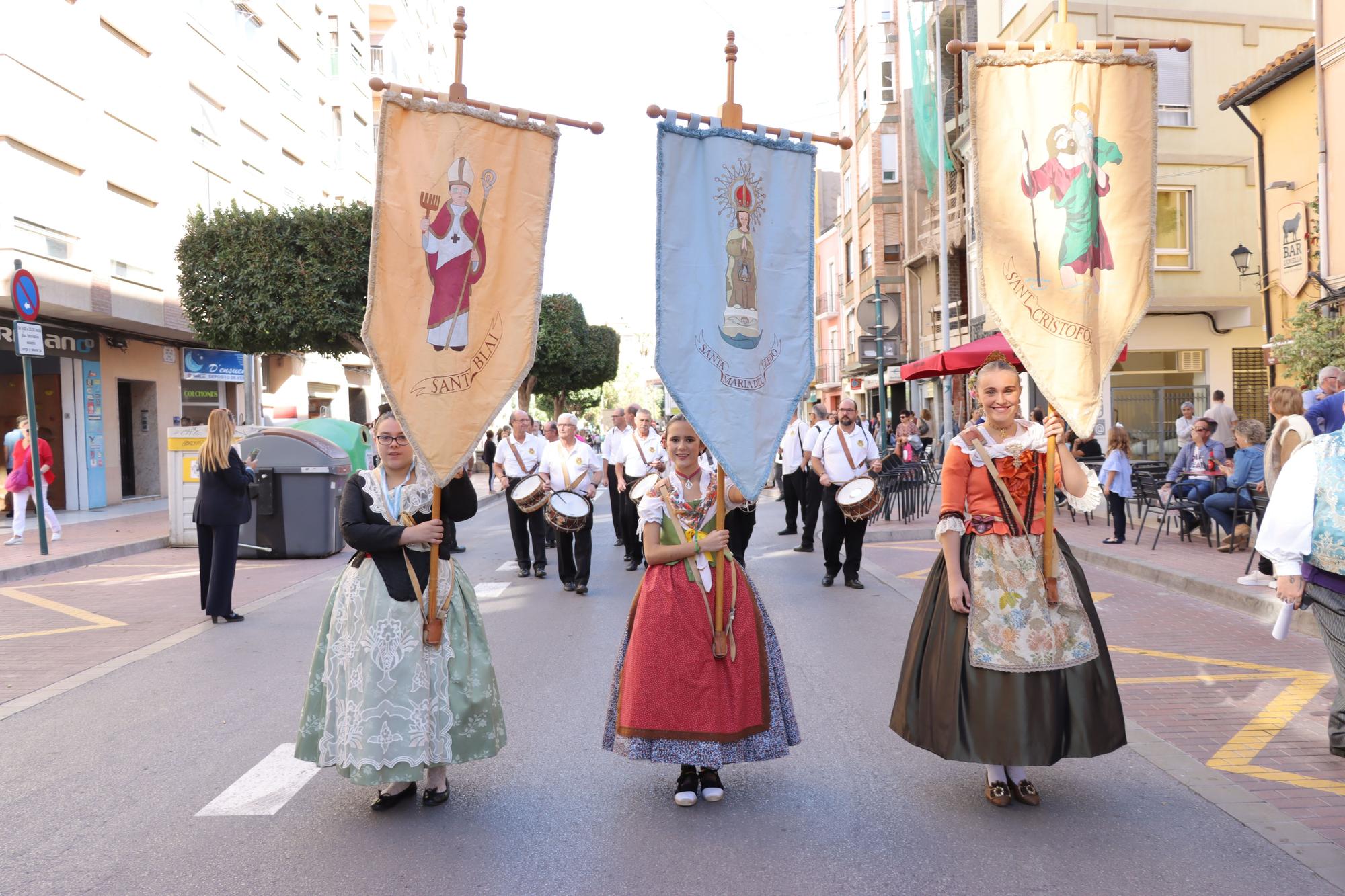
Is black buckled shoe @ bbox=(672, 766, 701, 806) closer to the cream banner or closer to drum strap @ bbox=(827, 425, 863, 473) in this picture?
the cream banner

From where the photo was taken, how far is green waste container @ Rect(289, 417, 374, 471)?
17141 mm

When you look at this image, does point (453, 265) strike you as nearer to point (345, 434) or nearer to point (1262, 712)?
point (1262, 712)

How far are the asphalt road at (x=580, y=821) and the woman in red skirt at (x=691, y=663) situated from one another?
26cm

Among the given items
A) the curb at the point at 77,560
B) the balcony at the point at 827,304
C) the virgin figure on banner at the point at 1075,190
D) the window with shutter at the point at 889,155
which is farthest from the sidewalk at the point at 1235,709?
the balcony at the point at 827,304

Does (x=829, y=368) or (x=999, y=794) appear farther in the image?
(x=829, y=368)

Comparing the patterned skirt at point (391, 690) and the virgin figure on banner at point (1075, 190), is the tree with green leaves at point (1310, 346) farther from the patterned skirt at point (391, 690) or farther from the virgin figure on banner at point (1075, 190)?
the patterned skirt at point (391, 690)

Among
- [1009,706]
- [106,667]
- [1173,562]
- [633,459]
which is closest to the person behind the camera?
[1009,706]

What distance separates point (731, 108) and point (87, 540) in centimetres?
1478

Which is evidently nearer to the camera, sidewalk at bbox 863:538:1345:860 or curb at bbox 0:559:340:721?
sidewalk at bbox 863:538:1345:860

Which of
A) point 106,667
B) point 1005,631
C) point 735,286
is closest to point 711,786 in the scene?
point 1005,631

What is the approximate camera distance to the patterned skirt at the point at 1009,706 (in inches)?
168

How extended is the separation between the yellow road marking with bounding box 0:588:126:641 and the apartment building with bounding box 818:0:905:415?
2815cm

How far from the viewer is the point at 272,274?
2403 cm

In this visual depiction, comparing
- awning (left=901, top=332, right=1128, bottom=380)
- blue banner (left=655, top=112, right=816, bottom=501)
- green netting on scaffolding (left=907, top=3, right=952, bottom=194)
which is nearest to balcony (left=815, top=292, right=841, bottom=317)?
green netting on scaffolding (left=907, top=3, right=952, bottom=194)
